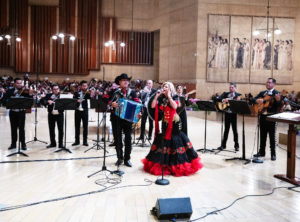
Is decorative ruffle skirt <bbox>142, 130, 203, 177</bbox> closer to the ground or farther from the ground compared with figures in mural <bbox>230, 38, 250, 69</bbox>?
closer to the ground

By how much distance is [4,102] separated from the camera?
6578mm

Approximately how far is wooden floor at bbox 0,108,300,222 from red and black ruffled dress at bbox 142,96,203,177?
182 mm

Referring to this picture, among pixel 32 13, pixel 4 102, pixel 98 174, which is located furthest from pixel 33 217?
pixel 32 13

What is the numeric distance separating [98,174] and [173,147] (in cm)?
151

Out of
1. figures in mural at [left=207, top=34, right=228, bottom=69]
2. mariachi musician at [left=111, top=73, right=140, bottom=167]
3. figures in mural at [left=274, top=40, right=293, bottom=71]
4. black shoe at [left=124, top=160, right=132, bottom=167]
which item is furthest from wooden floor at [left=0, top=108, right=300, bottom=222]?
figures in mural at [left=274, top=40, right=293, bottom=71]

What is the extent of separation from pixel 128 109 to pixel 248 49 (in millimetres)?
14540

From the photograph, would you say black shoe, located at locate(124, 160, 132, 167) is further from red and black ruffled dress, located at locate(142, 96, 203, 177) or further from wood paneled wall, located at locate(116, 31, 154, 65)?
wood paneled wall, located at locate(116, 31, 154, 65)

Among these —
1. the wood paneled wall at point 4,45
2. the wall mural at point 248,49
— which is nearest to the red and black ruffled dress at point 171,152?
the wall mural at point 248,49

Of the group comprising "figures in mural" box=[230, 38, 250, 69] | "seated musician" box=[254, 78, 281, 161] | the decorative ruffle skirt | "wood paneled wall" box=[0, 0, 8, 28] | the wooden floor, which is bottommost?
the wooden floor

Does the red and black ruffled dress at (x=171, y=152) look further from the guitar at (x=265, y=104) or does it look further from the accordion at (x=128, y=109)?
the guitar at (x=265, y=104)

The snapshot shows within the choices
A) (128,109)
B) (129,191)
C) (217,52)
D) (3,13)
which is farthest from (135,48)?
(129,191)

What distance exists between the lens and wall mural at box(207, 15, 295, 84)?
17.7 m

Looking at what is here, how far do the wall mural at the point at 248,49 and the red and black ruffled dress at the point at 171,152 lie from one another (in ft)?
A: 43.1

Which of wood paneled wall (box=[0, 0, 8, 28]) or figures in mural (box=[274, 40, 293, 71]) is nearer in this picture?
figures in mural (box=[274, 40, 293, 71])
